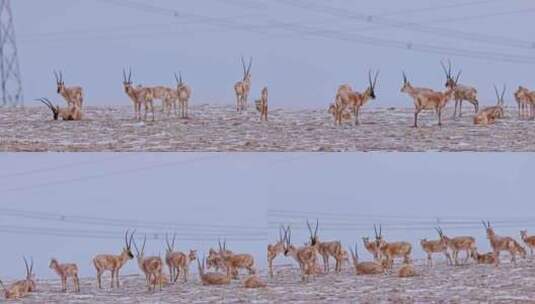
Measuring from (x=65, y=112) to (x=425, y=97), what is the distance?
130 centimetres

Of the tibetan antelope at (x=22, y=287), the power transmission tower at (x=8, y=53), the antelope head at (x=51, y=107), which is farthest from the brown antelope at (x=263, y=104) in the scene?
the tibetan antelope at (x=22, y=287)

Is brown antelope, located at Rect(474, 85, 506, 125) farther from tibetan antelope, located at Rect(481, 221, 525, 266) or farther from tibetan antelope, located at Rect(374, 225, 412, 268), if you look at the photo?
tibetan antelope, located at Rect(374, 225, 412, 268)

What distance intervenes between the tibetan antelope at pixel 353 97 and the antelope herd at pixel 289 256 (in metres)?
0.42

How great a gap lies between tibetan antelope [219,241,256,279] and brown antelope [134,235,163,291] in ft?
0.74

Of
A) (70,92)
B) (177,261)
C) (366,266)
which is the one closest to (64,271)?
(177,261)

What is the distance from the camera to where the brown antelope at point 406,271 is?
4055 millimetres

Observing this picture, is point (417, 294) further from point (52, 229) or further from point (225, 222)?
point (52, 229)

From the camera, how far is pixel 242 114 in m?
4.04

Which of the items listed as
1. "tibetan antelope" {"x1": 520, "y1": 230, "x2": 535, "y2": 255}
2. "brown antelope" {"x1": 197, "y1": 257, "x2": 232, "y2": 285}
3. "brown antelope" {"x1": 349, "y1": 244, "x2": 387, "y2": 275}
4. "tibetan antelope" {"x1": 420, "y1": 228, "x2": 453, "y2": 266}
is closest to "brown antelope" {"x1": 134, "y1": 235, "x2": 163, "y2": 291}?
"brown antelope" {"x1": 197, "y1": 257, "x2": 232, "y2": 285}

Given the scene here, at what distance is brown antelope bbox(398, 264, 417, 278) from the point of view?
13.3ft

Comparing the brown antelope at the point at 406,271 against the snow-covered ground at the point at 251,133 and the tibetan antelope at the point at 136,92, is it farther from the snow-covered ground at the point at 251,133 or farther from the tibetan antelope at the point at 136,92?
the tibetan antelope at the point at 136,92

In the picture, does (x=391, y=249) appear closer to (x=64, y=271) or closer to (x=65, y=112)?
(x=64, y=271)

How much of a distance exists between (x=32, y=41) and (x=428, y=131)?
1.46 m

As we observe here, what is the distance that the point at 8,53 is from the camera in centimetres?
391
